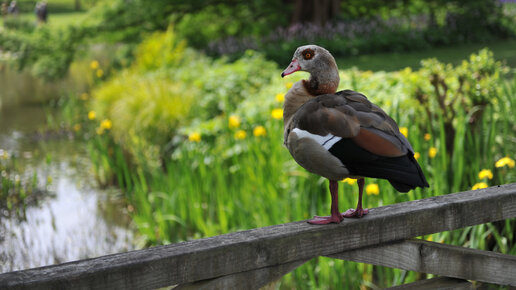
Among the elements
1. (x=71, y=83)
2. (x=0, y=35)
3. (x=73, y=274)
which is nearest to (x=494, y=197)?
(x=73, y=274)

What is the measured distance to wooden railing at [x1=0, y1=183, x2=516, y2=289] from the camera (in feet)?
4.99

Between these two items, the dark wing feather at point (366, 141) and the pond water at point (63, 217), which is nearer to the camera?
the dark wing feather at point (366, 141)

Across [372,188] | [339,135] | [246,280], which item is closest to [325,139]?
[339,135]

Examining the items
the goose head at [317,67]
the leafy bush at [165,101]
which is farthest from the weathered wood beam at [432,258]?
the leafy bush at [165,101]

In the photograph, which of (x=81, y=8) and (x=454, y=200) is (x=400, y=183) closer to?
(x=454, y=200)

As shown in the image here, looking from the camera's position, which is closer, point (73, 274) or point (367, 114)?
point (73, 274)

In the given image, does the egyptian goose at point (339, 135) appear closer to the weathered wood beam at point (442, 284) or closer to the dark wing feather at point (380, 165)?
the dark wing feather at point (380, 165)

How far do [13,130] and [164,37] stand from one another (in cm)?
293

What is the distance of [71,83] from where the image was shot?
570 inches

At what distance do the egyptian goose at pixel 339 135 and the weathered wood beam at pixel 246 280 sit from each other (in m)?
0.20

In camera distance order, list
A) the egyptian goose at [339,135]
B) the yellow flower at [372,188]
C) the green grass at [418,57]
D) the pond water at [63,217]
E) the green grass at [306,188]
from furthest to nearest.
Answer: the green grass at [418,57] → the pond water at [63,217] → the green grass at [306,188] → the yellow flower at [372,188] → the egyptian goose at [339,135]

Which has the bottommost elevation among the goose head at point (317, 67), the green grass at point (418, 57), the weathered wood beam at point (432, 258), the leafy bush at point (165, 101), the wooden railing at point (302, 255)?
the weathered wood beam at point (432, 258)

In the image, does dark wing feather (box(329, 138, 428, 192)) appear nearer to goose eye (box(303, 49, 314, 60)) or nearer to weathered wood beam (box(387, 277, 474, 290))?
goose eye (box(303, 49, 314, 60))

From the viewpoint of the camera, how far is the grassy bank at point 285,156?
11.6ft
